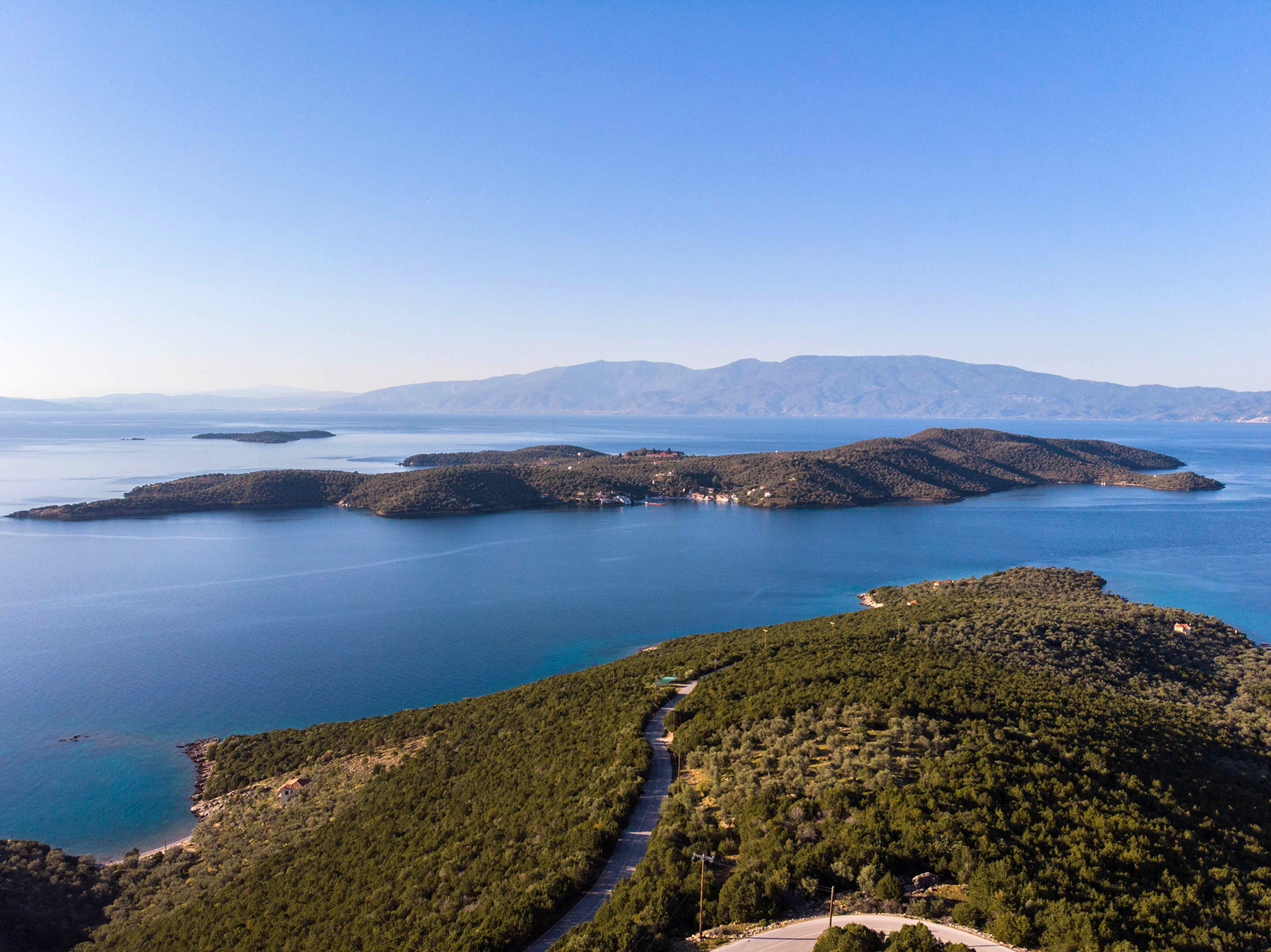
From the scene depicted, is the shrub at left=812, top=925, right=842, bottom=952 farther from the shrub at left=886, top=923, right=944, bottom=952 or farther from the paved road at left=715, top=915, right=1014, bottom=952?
the shrub at left=886, top=923, right=944, bottom=952

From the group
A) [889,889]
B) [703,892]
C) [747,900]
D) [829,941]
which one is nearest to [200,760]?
[703,892]

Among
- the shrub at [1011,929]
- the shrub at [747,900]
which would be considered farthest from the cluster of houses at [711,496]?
the shrub at [1011,929]

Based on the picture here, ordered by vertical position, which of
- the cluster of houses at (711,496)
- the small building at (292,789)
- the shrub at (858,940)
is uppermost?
the shrub at (858,940)

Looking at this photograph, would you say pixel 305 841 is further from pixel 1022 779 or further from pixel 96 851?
pixel 1022 779

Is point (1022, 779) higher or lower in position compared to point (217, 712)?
higher

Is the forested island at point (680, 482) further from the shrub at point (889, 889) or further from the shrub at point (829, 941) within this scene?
the shrub at point (829, 941)

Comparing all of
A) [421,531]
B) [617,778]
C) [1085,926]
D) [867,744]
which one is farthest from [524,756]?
[421,531]
